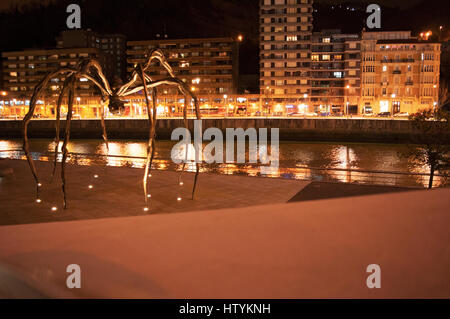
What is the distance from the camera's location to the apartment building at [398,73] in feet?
212

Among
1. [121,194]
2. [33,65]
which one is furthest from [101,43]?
[121,194]

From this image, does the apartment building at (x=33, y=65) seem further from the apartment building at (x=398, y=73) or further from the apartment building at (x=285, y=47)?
the apartment building at (x=398, y=73)

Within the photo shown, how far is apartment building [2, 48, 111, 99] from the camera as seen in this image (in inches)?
3125

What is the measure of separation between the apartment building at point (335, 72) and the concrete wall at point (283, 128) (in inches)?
983

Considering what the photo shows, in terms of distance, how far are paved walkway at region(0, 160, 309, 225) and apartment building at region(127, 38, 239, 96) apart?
6357cm

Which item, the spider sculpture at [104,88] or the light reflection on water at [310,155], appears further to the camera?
the light reflection on water at [310,155]

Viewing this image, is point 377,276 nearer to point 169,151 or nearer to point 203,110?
point 169,151

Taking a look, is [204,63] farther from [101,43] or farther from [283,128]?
[101,43]

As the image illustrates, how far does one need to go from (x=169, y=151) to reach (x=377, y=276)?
36.9 m

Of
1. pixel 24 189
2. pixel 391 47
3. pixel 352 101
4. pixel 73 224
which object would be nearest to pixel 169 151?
pixel 24 189

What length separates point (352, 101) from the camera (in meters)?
69.9

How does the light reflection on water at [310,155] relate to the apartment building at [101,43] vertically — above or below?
below

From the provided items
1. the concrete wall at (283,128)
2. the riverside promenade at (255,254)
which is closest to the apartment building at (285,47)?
the concrete wall at (283,128)

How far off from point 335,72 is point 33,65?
205 ft
